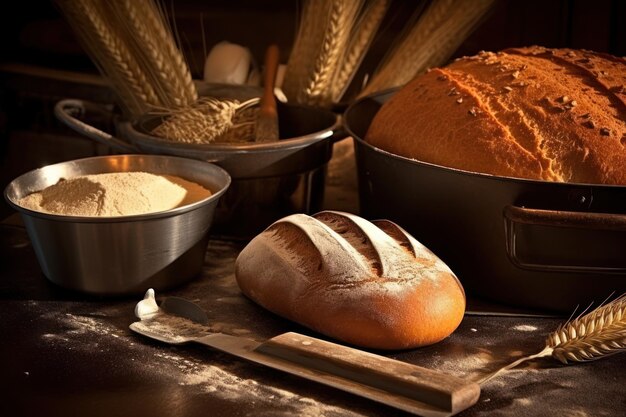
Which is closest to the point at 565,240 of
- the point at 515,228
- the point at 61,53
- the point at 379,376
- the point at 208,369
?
the point at 515,228

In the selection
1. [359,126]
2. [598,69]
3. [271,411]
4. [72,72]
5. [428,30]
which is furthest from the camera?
[72,72]

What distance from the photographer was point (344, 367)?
104 cm

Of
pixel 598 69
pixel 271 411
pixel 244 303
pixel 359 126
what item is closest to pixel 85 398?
pixel 271 411

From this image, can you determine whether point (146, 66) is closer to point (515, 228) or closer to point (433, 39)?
point (433, 39)

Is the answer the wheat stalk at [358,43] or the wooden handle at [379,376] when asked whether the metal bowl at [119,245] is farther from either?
the wheat stalk at [358,43]

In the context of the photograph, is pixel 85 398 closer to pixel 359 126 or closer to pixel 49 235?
pixel 49 235

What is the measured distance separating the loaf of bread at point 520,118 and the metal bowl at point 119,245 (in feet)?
1.09

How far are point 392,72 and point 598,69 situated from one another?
501 mm

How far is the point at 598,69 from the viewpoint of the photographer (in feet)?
4.58

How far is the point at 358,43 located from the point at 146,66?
0.44 meters

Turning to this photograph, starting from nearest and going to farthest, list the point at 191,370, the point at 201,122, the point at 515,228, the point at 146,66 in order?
the point at 191,370 → the point at 515,228 → the point at 201,122 → the point at 146,66

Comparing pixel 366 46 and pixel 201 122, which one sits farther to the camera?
pixel 366 46

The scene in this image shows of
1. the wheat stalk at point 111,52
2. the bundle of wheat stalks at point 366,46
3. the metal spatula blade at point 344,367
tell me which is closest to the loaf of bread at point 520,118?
the bundle of wheat stalks at point 366,46

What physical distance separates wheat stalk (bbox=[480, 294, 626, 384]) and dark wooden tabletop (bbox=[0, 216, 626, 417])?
0.06 feet
